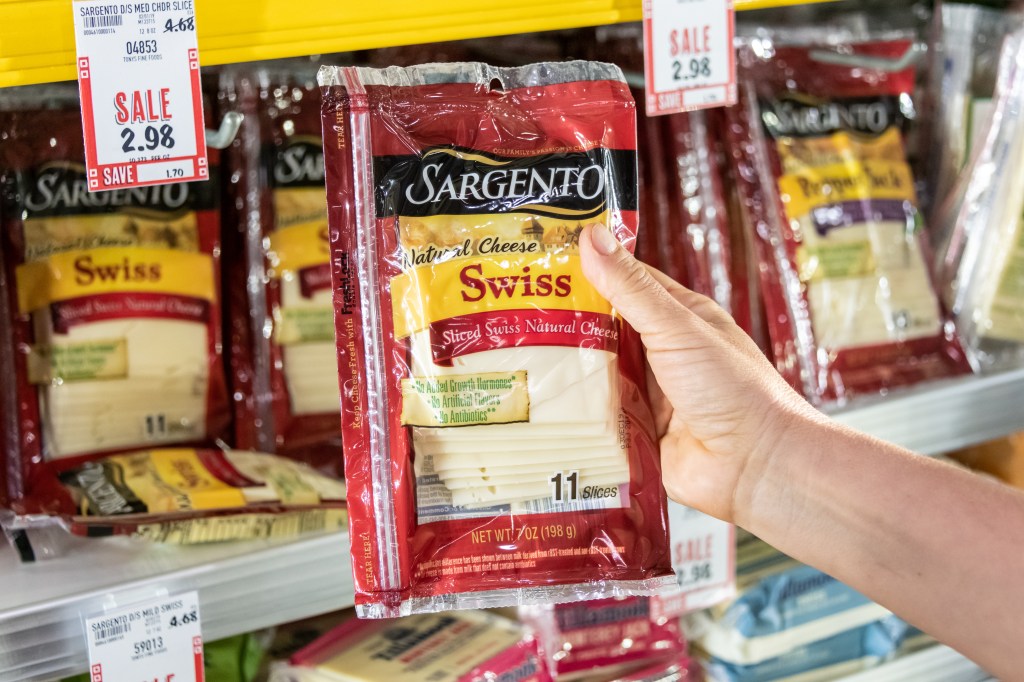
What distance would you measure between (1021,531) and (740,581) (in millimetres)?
599

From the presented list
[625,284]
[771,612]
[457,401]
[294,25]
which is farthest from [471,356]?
[771,612]

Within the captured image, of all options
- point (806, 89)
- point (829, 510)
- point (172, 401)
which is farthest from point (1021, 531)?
point (172, 401)

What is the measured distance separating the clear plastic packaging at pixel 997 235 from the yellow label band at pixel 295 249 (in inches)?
42.0

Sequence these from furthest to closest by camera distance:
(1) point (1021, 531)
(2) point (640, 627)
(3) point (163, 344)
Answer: (2) point (640, 627) → (3) point (163, 344) → (1) point (1021, 531)

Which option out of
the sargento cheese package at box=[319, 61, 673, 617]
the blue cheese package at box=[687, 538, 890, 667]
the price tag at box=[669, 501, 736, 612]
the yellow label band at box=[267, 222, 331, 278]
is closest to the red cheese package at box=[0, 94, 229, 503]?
the yellow label band at box=[267, 222, 331, 278]

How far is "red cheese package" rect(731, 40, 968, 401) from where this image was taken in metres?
1.48

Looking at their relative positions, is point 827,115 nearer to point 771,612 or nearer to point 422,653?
point 771,612

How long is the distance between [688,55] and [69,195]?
0.80m

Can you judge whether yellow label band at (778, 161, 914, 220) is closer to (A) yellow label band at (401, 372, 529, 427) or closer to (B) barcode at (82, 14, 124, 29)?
(A) yellow label band at (401, 372, 529, 427)

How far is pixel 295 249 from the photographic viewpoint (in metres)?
1.36

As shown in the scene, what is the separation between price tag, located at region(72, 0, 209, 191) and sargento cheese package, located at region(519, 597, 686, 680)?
0.78 metres

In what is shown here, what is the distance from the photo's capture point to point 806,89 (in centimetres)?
154

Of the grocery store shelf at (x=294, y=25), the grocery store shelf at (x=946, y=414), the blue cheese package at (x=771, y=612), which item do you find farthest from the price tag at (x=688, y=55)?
the blue cheese package at (x=771, y=612)

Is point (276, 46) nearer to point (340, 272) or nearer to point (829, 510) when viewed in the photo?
point (340, 272)
